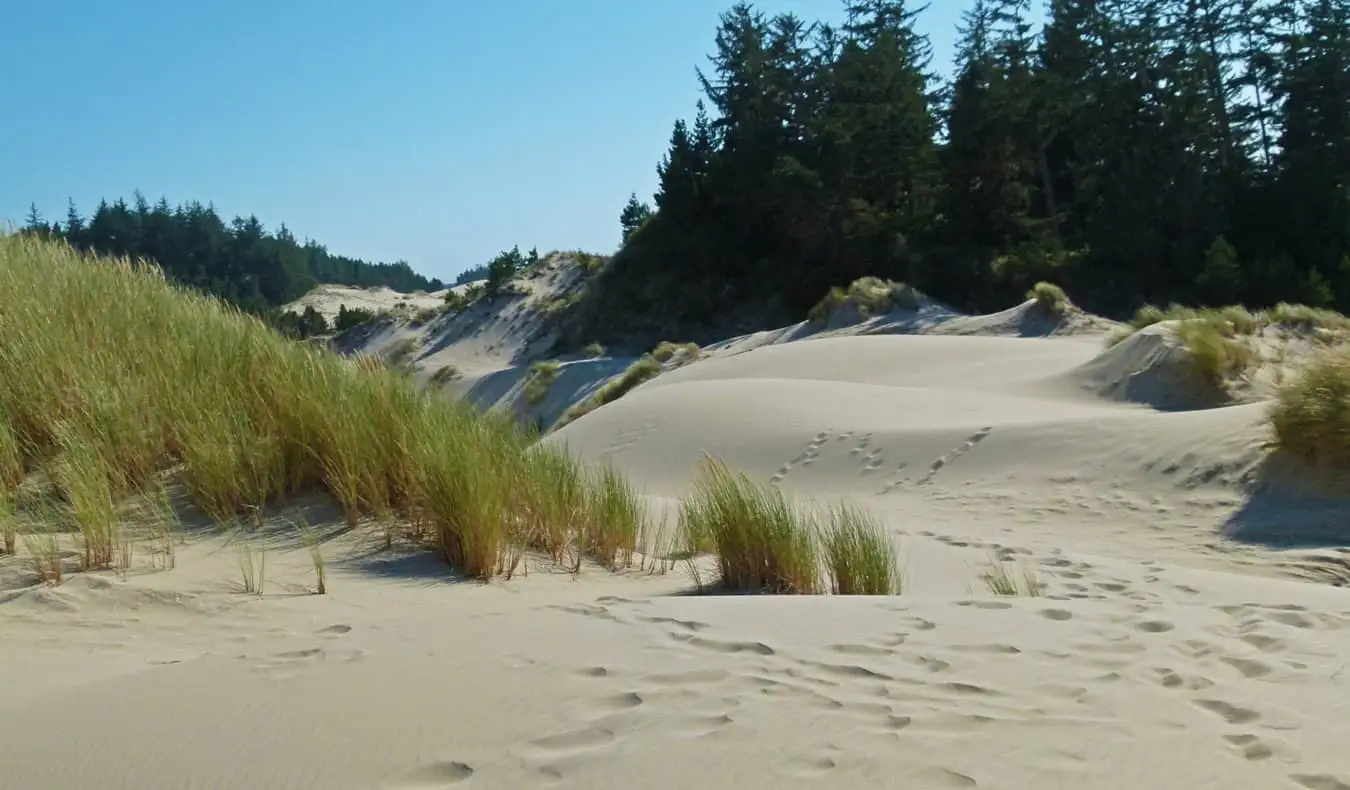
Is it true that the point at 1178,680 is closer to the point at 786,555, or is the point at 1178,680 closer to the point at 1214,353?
the point at 786,555

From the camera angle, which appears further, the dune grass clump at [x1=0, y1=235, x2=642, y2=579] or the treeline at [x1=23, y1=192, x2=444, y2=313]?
the treeline at [x1=23, y1=192, x2=444, y2=313]

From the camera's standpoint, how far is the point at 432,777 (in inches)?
91.5

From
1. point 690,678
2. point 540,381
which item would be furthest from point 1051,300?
point 690,678

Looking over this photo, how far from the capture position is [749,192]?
3612 centimetres

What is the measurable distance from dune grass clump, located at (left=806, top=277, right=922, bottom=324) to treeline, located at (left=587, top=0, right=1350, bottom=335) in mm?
6899

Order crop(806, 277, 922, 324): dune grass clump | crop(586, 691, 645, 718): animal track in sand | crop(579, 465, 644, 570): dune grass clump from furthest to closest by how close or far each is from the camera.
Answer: crop(806, 277, 922, 324): dune grass clump, crop(579, 465, 644, 570): dune grass clump, crop(586, 691, 645, 718): animal track in sand

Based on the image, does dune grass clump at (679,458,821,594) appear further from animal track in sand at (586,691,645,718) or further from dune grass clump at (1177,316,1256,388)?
dune grass clump at (1177,316,1256,388)

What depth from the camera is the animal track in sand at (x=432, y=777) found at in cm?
228

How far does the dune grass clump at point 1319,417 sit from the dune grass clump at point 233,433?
5.79m

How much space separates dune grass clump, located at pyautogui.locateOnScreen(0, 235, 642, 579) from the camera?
14.9 ft

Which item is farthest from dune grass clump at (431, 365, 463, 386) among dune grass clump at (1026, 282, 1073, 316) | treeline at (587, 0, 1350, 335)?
dune grass clump at (1026, 282, 1073, 316)

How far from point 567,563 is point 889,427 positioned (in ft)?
23.1

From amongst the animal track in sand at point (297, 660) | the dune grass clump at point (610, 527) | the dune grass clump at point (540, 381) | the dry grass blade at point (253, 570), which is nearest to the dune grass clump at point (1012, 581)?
the dune grass clump at point (610, 527)

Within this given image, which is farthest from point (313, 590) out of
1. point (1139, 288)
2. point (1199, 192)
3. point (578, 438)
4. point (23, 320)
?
point (1199, 192)
